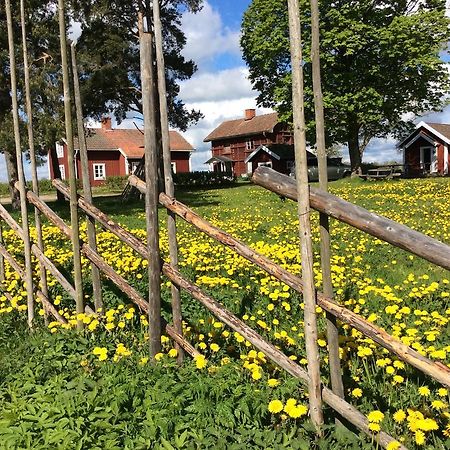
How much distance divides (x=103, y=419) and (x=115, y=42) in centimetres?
2131

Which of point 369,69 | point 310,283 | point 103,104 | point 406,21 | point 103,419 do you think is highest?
point 406,21

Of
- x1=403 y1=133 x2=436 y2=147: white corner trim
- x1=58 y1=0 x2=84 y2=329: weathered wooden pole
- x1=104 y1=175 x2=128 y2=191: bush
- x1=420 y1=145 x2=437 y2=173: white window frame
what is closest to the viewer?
x1=58 y1=0 x2=84 y2=329: weathered wooden pole

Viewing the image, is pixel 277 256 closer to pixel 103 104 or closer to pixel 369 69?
pixel 103 104

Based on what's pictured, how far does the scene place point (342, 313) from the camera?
2857mm

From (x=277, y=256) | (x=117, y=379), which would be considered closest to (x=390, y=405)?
(x=117, y=379)

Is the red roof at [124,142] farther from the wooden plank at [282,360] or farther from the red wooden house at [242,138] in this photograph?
the wooden plank at [282,360]

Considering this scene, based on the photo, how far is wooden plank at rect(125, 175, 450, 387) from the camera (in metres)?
2.54

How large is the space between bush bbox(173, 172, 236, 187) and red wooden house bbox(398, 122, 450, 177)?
45.1ft

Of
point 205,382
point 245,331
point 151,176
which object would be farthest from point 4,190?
point 205,382

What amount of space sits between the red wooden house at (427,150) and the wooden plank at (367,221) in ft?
110

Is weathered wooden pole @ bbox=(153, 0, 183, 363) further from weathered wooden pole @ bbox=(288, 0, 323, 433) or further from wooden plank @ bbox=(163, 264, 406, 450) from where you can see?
weathered wooden pole @ bbox=(288, 0, 323, 433)

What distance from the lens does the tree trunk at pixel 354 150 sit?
106 ft

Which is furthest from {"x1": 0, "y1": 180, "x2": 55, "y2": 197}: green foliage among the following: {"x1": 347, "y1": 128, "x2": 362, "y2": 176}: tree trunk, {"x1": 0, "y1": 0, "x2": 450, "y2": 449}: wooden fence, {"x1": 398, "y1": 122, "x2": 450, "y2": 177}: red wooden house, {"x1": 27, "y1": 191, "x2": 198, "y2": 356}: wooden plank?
{"x1": 0, "y1": 0, "x2": 450, "y2": 449}: wooden fence

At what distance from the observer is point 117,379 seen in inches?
127
